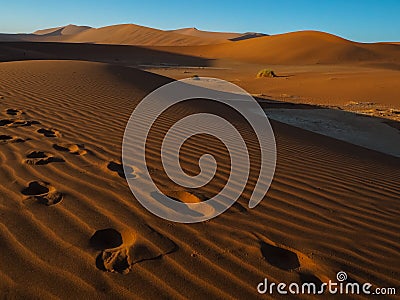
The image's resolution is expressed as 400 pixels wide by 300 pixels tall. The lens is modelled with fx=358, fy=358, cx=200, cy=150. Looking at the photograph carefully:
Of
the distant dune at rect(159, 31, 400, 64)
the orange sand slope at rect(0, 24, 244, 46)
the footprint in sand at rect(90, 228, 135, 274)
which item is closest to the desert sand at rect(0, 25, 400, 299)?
the footprint in sand at rect(90, 228, 135, 274)

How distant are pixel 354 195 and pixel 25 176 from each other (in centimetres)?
310

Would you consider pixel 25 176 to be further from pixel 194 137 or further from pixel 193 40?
pixel 193 40

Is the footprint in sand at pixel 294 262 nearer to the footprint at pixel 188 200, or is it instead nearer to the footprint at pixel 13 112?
the footprint at pixel 188 200

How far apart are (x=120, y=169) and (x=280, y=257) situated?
1.88 m

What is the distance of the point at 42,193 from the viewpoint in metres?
2.94

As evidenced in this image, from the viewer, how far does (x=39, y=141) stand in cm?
426

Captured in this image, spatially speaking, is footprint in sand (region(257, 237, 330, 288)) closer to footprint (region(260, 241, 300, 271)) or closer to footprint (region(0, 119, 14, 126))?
footprint (region(260, 241, 300, 271))

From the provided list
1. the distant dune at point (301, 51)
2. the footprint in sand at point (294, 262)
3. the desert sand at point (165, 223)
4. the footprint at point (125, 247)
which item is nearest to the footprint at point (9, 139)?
the desert sand at point (165, 223)

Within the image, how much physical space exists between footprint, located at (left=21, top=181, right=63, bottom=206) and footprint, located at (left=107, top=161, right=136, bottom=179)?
655 millimetres

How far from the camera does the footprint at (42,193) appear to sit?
279cm

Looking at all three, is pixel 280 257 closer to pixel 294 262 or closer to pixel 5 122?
pixel 294 262

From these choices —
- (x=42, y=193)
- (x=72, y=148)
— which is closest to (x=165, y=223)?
(x=42, y=193)

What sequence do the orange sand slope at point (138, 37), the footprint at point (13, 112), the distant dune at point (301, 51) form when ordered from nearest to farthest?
1. the footprint at point (13, 112)
2. the distant dune at point (301, 51)
3. the orange sand slope at point (138, 37)

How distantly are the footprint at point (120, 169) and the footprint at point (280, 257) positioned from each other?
1527 millimetres
